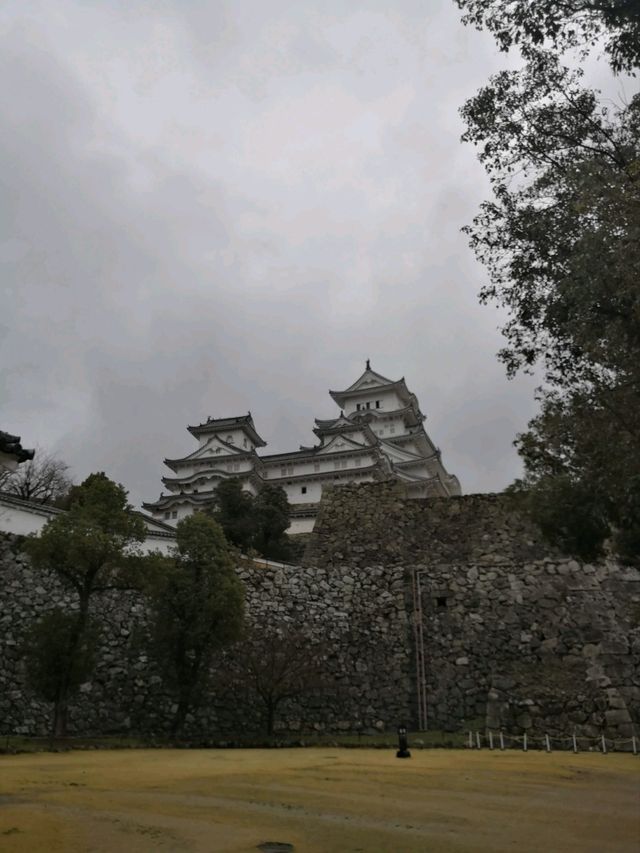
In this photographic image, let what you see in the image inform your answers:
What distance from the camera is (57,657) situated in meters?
11.3

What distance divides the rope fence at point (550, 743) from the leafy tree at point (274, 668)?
3437 millimetres

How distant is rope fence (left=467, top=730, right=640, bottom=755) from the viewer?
12.1 m

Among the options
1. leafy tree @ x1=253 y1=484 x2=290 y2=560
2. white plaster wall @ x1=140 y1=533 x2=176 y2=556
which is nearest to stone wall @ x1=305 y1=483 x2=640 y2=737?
white plaster wall @ x1=140 y1=533 x2=176 y2=556

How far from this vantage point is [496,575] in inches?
642

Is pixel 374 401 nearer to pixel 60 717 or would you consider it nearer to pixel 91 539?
pixel 91 539

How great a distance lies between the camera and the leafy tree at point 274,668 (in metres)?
13.2

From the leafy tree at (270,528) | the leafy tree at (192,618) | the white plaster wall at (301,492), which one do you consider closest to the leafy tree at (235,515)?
the leafy tree at (270,528)

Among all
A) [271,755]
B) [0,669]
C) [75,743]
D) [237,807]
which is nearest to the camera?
[237,807]

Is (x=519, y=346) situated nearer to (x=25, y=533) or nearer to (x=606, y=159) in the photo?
(x=606, y=159)

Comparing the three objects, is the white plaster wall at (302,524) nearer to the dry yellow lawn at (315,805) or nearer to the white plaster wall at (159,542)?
the white plaster wall at (159,542)

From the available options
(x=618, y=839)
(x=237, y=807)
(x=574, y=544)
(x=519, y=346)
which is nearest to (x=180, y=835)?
(x=237, y=807)

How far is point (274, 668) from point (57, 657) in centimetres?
408

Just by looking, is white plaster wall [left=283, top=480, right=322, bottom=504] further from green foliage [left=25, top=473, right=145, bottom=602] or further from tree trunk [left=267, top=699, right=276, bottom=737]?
green foliage [left=25, top=473, right=145, bottom=602]

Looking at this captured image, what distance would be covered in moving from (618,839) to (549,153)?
26.4ft
